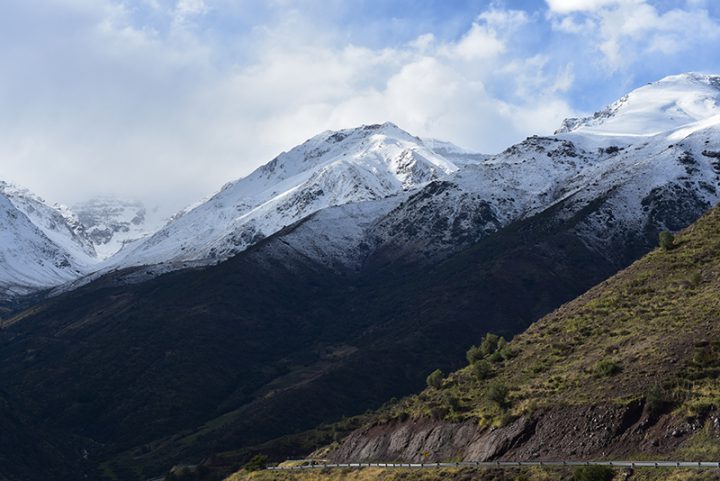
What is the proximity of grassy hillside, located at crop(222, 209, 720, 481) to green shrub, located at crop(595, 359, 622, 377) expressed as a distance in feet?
0.28

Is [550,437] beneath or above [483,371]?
beneath

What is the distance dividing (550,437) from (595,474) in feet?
36.6

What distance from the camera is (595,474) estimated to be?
2667 inches

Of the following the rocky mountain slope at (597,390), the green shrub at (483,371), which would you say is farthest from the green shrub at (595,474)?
the green shrub at (483,371)

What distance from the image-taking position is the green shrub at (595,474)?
67.6 meters

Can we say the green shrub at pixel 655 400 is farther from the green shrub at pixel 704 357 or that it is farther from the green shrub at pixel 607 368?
the green shrub at pixel 607 368

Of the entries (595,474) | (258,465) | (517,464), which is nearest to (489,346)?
(258,465)

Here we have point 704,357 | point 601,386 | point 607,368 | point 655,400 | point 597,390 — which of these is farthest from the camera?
point 607,368

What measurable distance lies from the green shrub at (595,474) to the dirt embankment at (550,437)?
345 cm

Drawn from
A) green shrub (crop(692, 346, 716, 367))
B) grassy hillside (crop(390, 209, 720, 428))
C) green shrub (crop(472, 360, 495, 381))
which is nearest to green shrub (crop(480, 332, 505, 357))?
grassy hillside (crop(390, 209, 720, 428))

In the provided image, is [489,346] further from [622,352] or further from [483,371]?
[622,352]

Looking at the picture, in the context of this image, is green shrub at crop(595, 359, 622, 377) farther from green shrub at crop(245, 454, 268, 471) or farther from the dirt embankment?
green shrub at crop(245, 454, 268, 471)

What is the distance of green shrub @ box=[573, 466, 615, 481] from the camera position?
2660 inches

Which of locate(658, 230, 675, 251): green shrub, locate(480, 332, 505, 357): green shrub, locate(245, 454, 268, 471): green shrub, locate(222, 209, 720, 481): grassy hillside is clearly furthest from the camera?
locate(245, 454, 268, 471): green shrub
